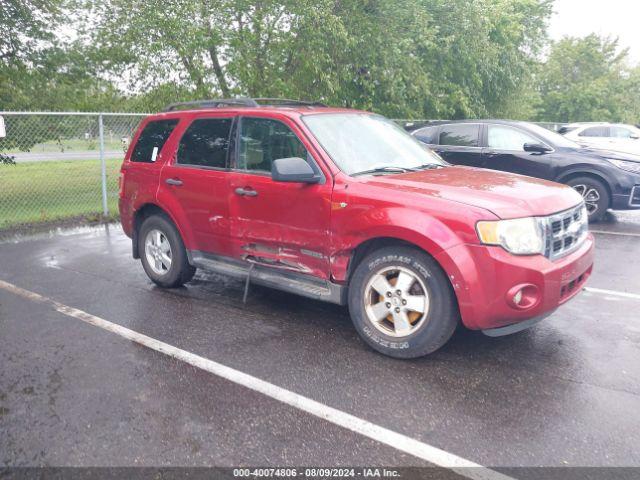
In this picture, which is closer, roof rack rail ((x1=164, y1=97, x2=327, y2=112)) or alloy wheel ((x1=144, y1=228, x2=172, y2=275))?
roof rack rail ((x1=164, y1=97, x2=327, y2=112))

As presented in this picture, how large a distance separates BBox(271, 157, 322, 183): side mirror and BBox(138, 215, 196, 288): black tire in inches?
66.7

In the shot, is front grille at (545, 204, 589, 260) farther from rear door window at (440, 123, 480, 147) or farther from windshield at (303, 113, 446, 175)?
rear door window at (440, 123, 480, 147)

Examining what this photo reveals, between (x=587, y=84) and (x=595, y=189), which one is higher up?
(x=587, y=84)

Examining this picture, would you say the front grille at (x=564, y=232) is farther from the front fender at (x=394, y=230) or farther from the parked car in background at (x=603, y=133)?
the parked car in background at (x=603, y=133)

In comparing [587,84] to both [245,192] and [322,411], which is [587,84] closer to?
[245,192]

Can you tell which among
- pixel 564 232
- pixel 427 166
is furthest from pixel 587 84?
pixel 564 232

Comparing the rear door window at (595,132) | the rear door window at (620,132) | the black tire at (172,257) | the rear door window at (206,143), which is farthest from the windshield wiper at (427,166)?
the rear door window at (620,132)

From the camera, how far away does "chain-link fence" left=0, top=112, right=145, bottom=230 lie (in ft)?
29.3

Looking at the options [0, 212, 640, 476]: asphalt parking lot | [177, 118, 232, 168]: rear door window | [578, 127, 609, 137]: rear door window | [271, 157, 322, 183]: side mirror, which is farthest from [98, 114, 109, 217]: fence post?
[578, 127, 609, 137]: rear door window

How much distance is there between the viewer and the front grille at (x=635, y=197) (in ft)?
30.2

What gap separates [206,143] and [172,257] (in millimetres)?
1214

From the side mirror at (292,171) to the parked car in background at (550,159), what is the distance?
20.3 feet

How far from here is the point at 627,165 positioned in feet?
30.7

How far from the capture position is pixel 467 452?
9.52 feet
